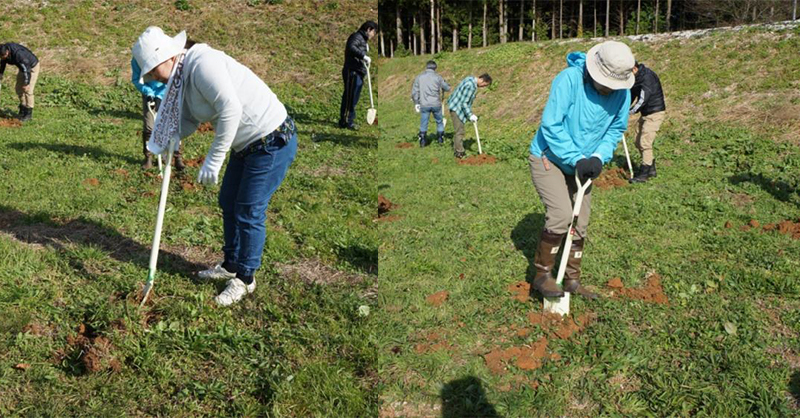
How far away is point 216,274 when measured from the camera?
181 inches

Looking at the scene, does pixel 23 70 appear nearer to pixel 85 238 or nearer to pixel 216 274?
pixel 85 238

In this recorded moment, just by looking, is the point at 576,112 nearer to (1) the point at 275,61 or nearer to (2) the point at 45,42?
(1) the point at 275,61

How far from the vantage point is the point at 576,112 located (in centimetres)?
423

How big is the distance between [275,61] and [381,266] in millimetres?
12251

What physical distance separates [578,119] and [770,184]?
4.81m

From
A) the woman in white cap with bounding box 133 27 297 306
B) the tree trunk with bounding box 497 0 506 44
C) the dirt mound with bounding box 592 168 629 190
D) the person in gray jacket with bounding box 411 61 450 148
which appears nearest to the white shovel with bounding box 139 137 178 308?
the woman in white cap with bounding box 133 27 297 306

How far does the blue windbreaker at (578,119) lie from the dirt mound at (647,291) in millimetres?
1041

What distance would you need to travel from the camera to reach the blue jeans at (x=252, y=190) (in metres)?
3.91

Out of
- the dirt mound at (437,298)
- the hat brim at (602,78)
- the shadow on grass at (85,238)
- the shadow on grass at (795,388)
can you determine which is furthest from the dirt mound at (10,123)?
the shadow on grass at (795,388)

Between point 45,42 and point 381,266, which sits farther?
point 45,42

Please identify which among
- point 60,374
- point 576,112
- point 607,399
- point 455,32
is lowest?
point 455,32

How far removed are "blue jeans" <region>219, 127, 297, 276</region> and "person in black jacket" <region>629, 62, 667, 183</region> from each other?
229 inches

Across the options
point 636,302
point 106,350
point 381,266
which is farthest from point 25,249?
point 636,302

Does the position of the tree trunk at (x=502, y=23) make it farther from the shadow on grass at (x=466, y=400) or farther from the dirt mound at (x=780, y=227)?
the shadow on grass at (x=466, y=400)
